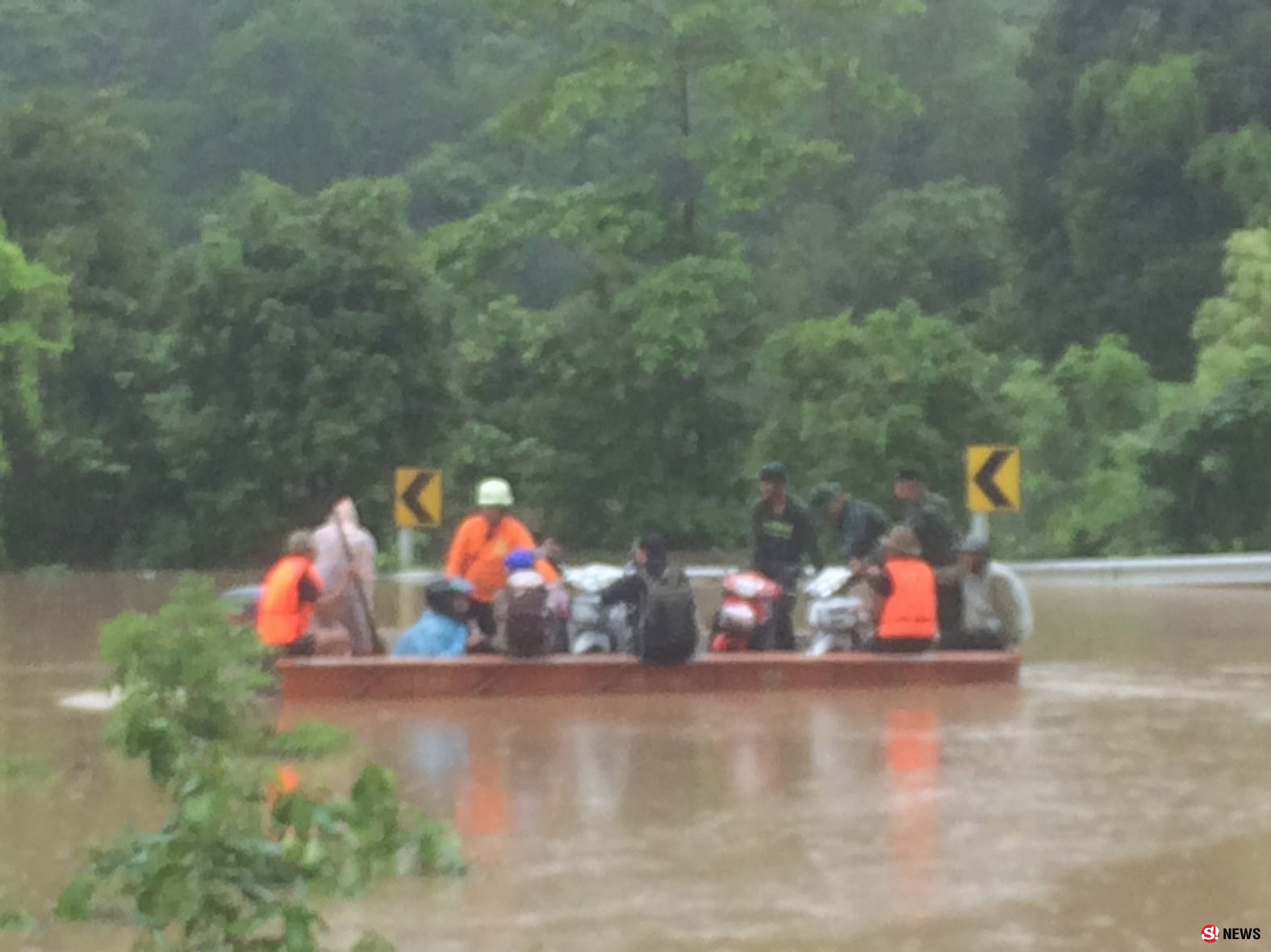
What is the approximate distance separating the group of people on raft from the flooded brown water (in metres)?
0.54

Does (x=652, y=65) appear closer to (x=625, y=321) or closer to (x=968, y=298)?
(x=625, y=321)

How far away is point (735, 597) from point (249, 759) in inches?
335

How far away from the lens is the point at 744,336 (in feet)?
132

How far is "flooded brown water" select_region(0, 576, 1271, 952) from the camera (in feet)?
Result: 27.9

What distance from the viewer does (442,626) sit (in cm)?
1652

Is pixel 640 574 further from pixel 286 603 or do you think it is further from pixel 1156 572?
pixel 1156 572

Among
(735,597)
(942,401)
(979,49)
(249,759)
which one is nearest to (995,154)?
(979,49)

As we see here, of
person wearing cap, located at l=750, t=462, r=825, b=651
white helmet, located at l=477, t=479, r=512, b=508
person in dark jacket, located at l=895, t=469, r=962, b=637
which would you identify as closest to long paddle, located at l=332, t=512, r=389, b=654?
white helmet, located at l=477, t=479, r=512, b=508

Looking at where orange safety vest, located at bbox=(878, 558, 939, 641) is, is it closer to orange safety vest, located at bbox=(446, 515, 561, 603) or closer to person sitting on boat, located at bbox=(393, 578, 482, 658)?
orange safety vest, located at bbox=(446, 515, 561, 603)

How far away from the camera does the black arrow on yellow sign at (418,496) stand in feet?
72.2

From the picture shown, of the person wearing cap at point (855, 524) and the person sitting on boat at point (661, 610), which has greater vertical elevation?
the person wearing cap at point (855, 524)

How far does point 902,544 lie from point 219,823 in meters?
9.19

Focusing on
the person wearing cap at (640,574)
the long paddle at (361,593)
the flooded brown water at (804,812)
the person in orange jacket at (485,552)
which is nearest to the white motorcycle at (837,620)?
the flooded brown water at (804,812)

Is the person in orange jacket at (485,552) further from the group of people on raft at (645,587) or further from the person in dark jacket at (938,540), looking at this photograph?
the person in dark jacket at (938,540)
